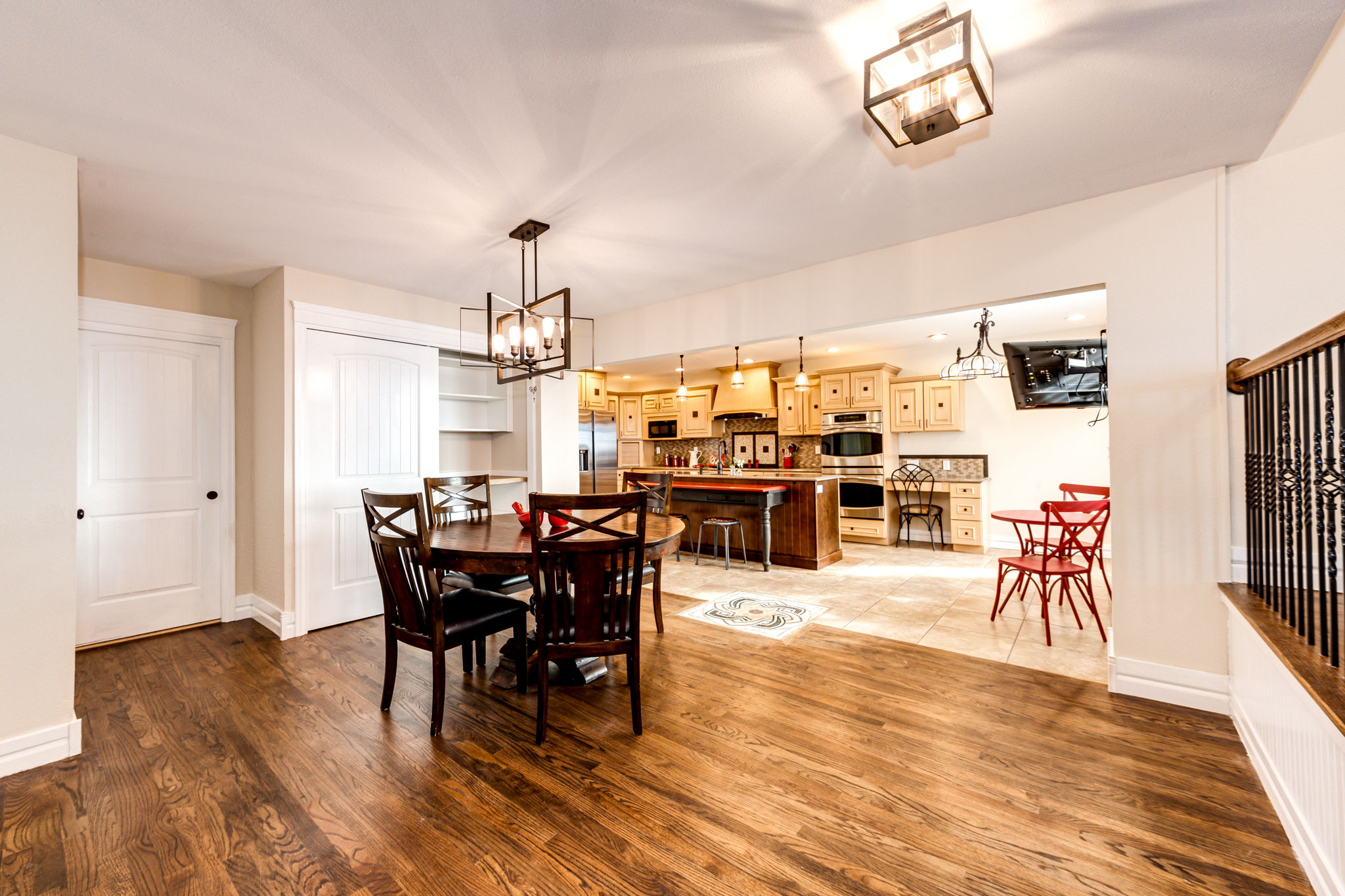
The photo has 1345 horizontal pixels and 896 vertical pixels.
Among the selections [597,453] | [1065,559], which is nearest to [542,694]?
[1065,559]

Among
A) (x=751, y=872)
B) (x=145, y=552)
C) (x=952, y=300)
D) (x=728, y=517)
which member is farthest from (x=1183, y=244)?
(x=145, y=552)

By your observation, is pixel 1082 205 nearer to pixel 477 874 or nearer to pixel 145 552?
pixel 477 874

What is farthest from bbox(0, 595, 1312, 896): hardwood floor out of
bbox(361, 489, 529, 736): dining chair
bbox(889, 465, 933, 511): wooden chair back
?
bbox(889, 465, 933, 511): wooden chair back

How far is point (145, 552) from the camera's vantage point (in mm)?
3602

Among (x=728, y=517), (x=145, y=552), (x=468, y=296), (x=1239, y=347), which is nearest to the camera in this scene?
(x=1239, y=347)

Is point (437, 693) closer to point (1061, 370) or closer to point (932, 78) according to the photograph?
point (932, 78)

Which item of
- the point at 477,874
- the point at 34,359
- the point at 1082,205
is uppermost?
the point at 1082,205

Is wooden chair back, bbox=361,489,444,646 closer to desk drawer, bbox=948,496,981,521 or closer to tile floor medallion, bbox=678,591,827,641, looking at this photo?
tile floor medallion, bbox=678,591,827,641

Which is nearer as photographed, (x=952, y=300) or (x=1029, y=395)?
(x=952, y=300)

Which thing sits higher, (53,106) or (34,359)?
(53,106)

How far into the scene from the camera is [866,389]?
23.0 ft

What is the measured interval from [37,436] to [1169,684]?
5.13 m

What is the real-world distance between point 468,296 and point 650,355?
5.30 ft

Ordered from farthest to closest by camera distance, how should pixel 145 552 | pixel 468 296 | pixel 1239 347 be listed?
pixel 468 296
pixel 145 552
pixel 1239 347
